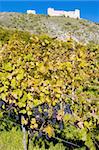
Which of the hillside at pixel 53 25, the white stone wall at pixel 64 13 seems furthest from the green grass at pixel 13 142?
the white stone wall at pixel 64 13

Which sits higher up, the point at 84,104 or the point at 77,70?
the point at 77,70

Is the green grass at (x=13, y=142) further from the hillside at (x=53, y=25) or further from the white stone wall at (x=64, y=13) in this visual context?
the white stone wall at (x=64, y=13)

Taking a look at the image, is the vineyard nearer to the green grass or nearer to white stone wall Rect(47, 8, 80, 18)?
the green grass

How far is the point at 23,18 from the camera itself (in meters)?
68.8

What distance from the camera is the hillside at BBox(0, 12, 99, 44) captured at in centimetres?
6338

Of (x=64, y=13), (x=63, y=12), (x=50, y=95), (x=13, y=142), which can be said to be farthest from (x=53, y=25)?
(x=50, y=95)

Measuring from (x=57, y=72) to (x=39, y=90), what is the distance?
72 centimetres

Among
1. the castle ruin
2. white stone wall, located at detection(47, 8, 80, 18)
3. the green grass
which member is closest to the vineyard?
the green grass

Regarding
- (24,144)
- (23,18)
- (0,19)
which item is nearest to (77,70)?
(24,144)

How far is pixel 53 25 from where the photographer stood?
68188mm

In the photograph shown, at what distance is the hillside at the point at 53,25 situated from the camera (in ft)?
208

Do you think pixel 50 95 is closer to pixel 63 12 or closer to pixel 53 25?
pixel 53 25

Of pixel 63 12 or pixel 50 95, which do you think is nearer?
pixel 50 95

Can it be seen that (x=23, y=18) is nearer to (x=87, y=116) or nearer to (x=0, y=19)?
(x=0, y=19)
